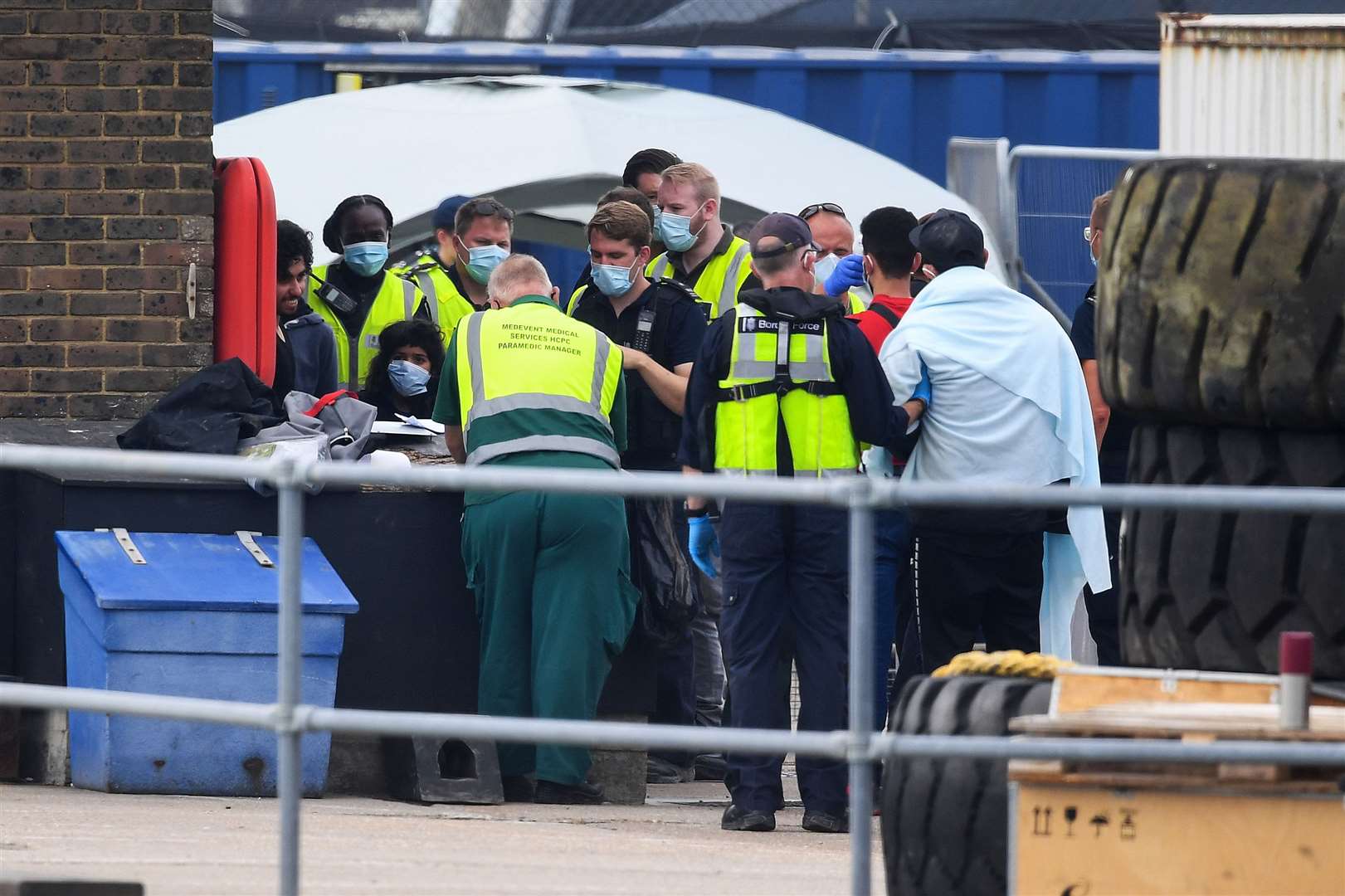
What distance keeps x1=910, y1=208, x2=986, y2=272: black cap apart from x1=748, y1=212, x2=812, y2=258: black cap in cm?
47

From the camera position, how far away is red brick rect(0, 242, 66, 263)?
7652 millimetres

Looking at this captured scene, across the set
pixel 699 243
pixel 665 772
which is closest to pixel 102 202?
pixel 699 243

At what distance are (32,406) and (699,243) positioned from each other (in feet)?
7.90

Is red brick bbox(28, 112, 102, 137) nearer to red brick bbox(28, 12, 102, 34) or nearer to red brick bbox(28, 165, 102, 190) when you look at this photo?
red brick bbox(28, 165, 102, 190)

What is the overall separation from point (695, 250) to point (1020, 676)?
351cm

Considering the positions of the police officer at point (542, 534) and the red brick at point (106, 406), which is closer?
the police officer at point (542, 534)

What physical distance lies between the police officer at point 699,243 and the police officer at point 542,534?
1200 millimetres

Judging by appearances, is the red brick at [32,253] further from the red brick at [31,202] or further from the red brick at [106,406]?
the red brick at [106,406]

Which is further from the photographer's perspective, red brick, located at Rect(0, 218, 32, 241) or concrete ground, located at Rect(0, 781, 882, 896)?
red brick, located at Rect(0, 218, 32, 241)

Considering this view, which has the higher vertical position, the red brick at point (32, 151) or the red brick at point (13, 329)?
the red brick at point (32, 151)

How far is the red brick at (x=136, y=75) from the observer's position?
7629 millimetres

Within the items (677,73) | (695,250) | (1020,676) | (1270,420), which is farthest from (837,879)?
(677,73)

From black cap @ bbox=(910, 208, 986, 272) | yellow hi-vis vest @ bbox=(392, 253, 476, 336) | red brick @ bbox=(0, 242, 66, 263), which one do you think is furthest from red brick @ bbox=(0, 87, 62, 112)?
black cap @ bbox=(910, 208, 986, 272)

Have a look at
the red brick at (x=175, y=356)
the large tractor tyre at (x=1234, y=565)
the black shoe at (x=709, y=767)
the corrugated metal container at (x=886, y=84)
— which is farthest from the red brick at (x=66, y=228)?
the corrugated metal container at (x=886, y=84)
